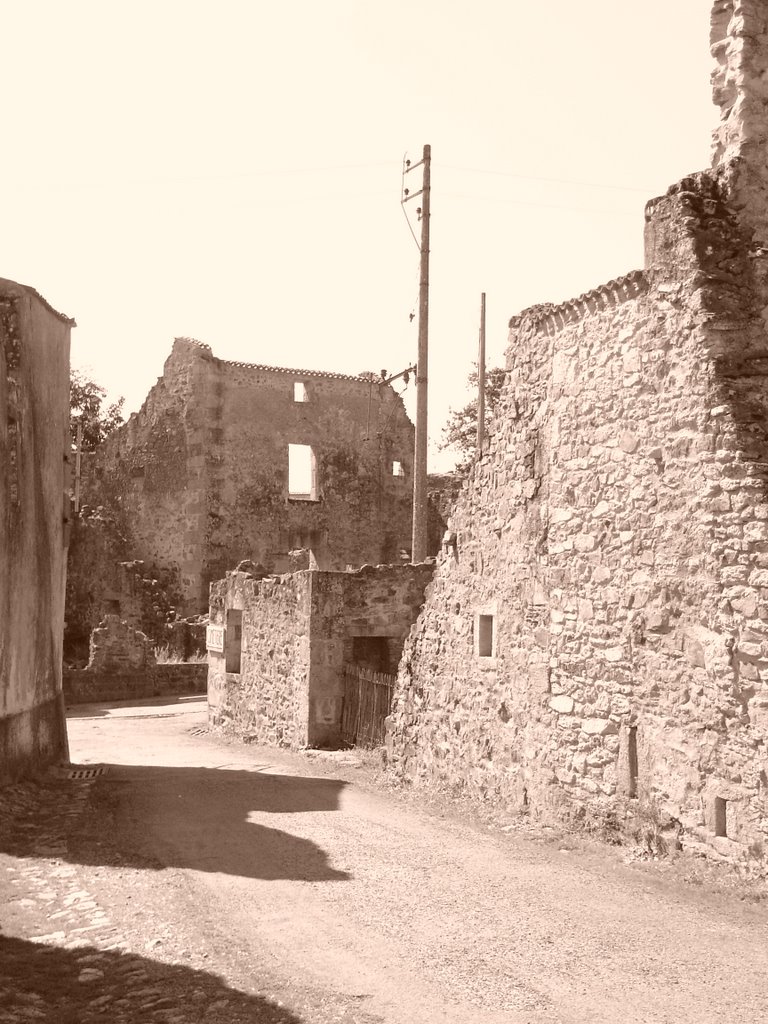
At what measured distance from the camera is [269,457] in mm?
33812

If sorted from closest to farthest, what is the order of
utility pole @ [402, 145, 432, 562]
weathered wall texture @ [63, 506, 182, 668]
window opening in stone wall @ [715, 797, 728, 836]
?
window opening in stone wall @ [715, 797, 728, 836] < utility pole @ [402, 145, 432, 562] < weathered wall texture @ [63, 506, 182, 668]

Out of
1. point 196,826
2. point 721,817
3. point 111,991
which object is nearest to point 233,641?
point 196,826

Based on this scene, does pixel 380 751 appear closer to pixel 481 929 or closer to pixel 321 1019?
pixel 481 929

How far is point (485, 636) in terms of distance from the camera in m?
11.4

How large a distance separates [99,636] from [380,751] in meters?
12.6

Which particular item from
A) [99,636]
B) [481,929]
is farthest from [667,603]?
[99,636]

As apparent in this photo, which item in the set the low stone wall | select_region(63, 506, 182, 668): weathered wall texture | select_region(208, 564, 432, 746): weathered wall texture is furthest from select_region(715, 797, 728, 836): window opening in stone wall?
select_region(63, 506, 182, 668): weathered wall texture

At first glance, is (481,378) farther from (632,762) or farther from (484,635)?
(632,762)

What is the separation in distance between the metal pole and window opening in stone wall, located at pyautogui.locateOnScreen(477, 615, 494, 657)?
8844 mm

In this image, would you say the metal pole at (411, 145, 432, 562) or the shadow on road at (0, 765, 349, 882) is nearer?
the shadow on road at (0, 765, 349, 882)

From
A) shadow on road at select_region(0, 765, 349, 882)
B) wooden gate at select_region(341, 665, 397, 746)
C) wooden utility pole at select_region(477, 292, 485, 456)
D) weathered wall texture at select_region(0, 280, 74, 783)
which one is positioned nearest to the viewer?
shadow on road at select_region(0, 765, 349, 882)

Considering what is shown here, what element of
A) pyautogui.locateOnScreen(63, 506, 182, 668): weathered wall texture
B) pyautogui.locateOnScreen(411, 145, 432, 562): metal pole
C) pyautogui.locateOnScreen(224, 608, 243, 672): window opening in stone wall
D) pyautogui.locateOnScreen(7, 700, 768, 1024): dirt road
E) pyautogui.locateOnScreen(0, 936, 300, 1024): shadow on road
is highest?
pyautogui.locateOnScreen(411, 145, 432, 562): metal pole

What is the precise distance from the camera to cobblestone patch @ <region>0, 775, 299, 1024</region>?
18.4ft

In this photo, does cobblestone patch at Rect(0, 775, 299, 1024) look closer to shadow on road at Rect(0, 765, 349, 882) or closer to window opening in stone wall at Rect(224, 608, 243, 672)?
shadow on road at Rect(0, 765, 349, 882)
